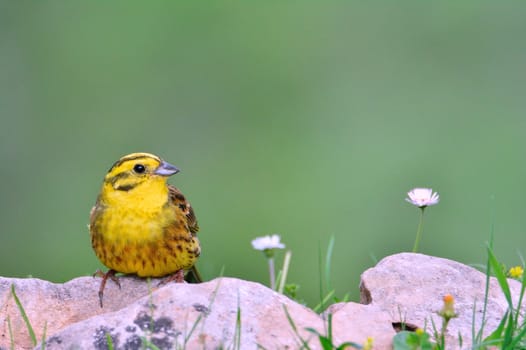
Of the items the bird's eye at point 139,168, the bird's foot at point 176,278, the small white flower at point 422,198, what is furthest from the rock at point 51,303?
the small white flower at point 422,198

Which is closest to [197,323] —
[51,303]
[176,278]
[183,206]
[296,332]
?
[296,332]

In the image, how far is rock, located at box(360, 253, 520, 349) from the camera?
4535 mm

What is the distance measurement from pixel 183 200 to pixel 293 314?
1.43 m

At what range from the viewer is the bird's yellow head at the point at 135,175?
5.25 m

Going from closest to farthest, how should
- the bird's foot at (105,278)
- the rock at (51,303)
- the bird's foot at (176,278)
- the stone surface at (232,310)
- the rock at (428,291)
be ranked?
the stone surface at (232,310) < the rock at (428,291) < the rock at (51,303) < the bird's foot at (105,278) < the bird's foot at (176,278)

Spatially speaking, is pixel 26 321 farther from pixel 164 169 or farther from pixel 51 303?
pixel 164 169

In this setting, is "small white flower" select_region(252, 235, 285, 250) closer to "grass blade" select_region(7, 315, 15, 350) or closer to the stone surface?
the stone surface

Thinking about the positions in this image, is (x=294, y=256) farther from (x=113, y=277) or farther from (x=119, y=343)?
(x=119, y=343)

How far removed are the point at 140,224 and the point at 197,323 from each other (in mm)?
1132

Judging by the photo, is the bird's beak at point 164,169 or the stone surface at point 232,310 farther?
the bird's beak at point 164,169

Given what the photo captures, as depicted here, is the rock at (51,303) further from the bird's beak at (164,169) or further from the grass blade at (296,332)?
the grass blade at (296,332)

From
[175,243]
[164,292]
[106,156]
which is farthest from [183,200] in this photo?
[106,156]

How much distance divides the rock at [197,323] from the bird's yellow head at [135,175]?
1008 mm

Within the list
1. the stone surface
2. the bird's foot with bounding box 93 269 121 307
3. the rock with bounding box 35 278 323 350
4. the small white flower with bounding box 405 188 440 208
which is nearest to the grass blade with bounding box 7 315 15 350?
the stone surface
